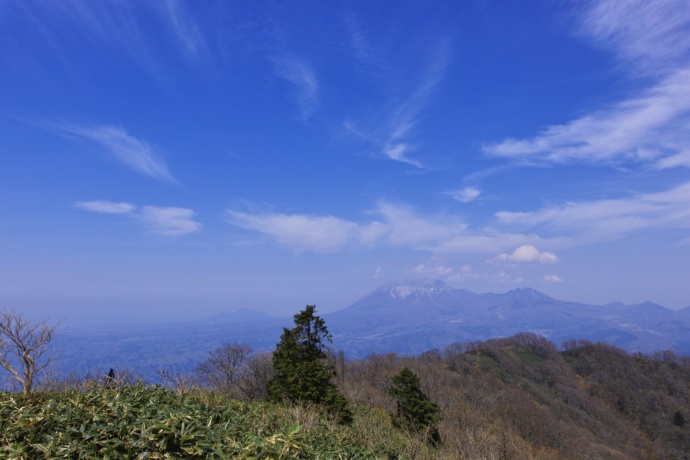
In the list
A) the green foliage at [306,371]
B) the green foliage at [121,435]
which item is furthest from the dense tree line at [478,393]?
the green foliage at [121,435]

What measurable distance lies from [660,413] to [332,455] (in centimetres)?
11429

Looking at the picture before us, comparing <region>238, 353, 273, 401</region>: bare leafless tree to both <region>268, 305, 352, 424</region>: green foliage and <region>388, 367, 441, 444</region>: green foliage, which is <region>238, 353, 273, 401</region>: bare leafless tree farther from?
<region>388, 367, 441, 444</region>: green foliage

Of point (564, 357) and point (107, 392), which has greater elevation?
point (107, 392)

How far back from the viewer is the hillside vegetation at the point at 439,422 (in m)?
5.91

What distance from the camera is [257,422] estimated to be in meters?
9.41

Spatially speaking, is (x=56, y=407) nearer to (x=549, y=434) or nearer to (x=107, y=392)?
(x=107, y=392)

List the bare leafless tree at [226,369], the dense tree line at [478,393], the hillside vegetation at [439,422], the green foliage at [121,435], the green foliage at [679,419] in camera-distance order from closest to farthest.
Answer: the green foliage at [121,435]
the hillside vegetation at [439,422]
the dense tree line at [478,393]
the bare leafless tree at [226,369]
the green foliage at [679,419]

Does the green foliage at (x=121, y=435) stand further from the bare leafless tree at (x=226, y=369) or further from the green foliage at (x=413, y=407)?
the bare leafless tree at (x=226, y=369)

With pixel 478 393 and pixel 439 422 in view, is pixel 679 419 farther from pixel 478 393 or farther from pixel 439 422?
pixel 439 422

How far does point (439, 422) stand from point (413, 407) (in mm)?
5353

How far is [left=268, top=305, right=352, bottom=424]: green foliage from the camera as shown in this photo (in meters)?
22.5

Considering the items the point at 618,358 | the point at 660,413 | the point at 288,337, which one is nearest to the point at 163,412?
the point at 288,337

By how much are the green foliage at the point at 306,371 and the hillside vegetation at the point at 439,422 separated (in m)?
2.28

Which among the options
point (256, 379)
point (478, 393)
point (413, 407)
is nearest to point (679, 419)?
point (478, 393)
